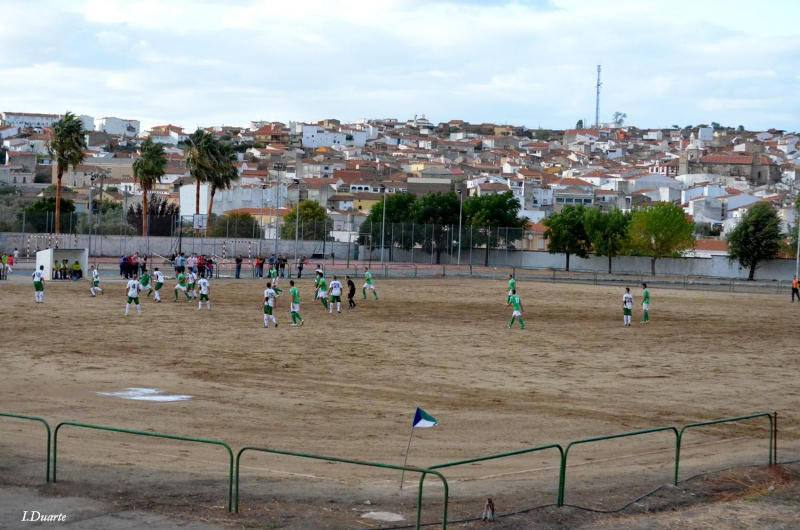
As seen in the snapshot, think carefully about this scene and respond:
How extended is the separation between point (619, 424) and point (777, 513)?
554cm

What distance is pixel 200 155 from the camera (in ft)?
270

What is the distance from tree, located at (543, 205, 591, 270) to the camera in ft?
287

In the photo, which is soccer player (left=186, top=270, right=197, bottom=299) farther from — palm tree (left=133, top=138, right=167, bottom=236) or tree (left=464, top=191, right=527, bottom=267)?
tree (left=464, top=191, right=527, bottom=267)

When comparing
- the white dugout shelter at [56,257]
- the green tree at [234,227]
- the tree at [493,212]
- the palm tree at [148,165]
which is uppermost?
the palm tree at [148,165]

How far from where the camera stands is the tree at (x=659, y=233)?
82562mm

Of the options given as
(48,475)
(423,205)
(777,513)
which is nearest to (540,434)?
(777,513)

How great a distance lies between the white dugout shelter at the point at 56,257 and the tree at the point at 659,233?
155 ft

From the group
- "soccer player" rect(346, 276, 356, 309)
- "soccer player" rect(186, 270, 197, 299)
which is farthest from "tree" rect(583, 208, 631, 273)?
"soccer player" rect(186, 270, 197, 299)

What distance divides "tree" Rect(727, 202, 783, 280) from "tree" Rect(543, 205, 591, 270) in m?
12.7

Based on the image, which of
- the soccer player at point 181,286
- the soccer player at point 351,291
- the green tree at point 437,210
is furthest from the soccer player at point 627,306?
the green tree at point 437,210

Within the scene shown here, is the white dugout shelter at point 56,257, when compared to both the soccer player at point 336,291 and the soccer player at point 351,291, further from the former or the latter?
the soccer player at point 336,291

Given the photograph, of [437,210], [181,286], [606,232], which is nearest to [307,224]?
[437,210]

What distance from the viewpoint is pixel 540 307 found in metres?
43.9

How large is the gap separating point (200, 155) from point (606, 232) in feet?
115
